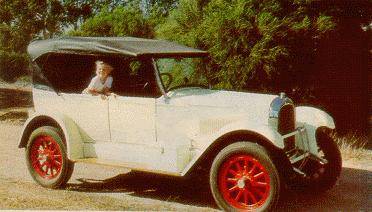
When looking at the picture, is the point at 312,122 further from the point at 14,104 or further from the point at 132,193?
the point at 14,104

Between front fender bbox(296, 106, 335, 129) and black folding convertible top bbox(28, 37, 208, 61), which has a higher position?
black folding convertible top bbox(28, 37, 208, 61)

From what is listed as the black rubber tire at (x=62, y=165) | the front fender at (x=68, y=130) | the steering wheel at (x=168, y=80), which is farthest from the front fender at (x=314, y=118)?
the black rubber tire at (x=62, y=165)

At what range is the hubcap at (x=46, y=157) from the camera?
6.57m

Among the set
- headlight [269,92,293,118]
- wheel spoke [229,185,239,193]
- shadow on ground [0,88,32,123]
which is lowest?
wheel spoke [229,185,239,193]

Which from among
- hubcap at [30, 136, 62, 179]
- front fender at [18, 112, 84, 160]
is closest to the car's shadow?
hubcap at [30, 136, 62, 179]

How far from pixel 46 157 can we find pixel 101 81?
117 centimetres

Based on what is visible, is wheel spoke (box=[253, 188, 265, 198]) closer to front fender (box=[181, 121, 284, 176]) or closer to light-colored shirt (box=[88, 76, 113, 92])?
front fender (box=[181, 121, 284, 176])

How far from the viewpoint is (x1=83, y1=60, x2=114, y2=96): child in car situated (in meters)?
6.45

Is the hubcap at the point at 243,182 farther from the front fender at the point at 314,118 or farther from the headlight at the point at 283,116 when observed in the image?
the front fender at the point at 314,118

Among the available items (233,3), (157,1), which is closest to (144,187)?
(233,3)

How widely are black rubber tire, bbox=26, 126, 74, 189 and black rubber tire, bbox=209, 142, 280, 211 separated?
6.38ft

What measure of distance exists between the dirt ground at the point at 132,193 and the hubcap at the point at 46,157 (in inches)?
8.7

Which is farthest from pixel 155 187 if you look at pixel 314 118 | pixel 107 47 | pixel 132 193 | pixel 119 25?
pixel 119 25

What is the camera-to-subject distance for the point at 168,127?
6.00m
